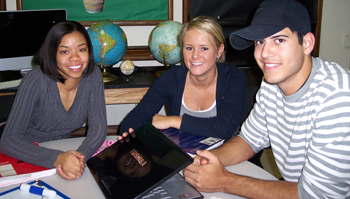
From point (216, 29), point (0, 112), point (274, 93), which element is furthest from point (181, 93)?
point (0, 112)

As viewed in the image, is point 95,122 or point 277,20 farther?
point 95,122

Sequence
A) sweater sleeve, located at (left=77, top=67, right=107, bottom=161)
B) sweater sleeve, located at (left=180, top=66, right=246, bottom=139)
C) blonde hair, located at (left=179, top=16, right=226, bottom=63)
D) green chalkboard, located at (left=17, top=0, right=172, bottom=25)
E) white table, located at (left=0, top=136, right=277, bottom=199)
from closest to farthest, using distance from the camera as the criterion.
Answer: white table, located at (left=0, top=136, right=277, bottom=199)
sweater sleeve, located at (left=77, top=67, right=107, bottom=161)
sweater sleeve, located at (left=180, top=66, right=246, bottom=139)
blonde hair, located at (left=179, top=16, right=226, bottom=63)
green chalkboard, located at (left=17, top=0, right=172, bottom=25)

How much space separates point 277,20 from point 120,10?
1942mm

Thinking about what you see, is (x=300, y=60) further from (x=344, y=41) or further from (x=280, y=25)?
(x=344, y=41)

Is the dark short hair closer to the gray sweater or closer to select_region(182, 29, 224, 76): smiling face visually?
the gray sweater

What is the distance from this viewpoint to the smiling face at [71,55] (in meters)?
1.46

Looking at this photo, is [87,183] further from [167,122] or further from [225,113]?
[225,113]

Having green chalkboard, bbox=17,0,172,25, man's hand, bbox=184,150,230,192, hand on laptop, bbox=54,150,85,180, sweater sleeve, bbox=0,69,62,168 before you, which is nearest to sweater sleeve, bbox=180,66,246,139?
man's hand, bbox=184,150,230,192

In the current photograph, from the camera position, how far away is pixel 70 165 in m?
1.04

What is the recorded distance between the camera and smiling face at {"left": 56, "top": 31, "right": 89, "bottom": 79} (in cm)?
146

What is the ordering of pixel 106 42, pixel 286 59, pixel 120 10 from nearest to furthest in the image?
pixel 286 59 → pixel 106 42 → pixel 120 10

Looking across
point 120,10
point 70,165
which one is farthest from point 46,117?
point 120,10

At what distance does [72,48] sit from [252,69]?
1.75m

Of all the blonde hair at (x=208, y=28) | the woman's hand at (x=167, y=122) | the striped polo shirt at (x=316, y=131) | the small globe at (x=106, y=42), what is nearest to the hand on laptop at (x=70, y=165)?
the woman's hand at (x=167, y=122)
